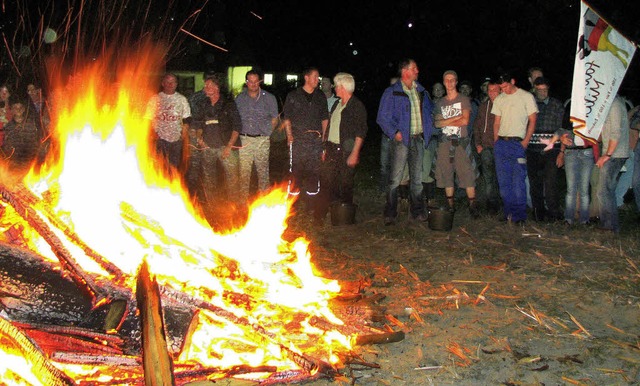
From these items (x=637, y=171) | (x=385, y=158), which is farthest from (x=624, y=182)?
(x=385, y=158)

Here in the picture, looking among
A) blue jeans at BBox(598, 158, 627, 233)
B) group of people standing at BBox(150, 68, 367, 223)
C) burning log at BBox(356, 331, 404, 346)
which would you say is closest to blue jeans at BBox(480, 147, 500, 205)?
blue jeans at BBox(598, 158, 627, 233)

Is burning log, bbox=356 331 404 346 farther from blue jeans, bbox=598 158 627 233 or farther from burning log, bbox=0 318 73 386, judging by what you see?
blue jeans, bbox=598 158 627 233

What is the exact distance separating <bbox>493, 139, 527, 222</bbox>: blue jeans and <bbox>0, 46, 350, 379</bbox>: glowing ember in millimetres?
4104

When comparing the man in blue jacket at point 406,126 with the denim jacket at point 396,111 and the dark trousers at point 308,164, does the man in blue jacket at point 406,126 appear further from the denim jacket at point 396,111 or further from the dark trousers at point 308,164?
the dark trousers at point 308,164

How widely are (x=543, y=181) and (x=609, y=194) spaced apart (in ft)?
3.88

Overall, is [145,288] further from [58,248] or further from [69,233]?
[69,233]

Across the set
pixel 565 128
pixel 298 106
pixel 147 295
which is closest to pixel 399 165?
pixel 298 106

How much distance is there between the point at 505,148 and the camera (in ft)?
29.5

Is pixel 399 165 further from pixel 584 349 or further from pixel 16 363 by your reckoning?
pixel 16 363

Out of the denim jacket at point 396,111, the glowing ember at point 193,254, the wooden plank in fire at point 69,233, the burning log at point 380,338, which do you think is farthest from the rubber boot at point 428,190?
the wooden plank in fire at point 69,233

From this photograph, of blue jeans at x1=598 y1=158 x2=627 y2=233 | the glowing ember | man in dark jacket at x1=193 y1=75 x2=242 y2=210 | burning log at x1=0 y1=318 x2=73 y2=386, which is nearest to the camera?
burning log at x1=0 y1=318 x2=73 y2=386

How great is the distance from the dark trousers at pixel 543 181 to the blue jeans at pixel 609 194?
2.58 ft

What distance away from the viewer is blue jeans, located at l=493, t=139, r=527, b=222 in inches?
351

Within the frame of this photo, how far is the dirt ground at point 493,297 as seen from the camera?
172 inches
